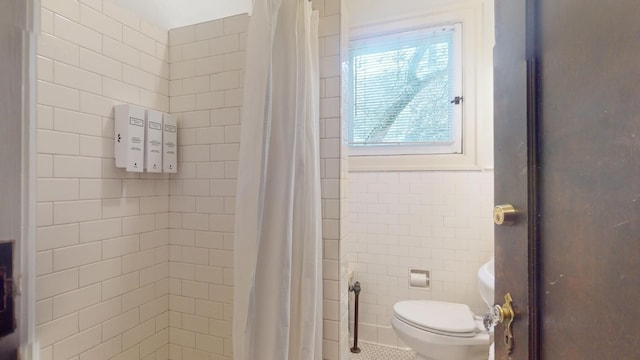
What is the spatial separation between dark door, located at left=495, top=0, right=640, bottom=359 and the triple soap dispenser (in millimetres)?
1336

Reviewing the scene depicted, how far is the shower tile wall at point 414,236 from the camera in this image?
1.96 metres

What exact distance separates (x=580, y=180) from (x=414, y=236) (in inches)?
68.4

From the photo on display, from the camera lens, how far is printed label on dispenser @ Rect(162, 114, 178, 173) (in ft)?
4.64

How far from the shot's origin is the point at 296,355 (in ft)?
3.81

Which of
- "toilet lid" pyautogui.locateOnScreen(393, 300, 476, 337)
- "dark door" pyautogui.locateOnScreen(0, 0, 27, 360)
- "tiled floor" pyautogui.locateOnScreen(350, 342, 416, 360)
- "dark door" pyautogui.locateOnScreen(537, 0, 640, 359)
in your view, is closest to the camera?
"dark door" pyautogui.locateOnScreen(0, 0, 27, 360)

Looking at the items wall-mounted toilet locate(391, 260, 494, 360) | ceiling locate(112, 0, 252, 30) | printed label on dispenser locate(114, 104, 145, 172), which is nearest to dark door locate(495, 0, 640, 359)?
wall-mounted toilet locate(391, 260, 494, 360)

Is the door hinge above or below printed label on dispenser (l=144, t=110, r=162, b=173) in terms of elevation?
above

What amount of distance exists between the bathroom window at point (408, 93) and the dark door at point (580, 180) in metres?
1.53

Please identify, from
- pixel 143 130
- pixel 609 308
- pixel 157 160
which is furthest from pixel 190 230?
pixel 609 308

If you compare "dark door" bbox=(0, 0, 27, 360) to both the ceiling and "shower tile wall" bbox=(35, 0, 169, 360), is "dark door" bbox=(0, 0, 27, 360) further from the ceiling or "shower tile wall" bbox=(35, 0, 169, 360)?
the ceiling

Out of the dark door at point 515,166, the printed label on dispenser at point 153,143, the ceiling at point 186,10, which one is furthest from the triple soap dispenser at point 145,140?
the dark door at point 515,166

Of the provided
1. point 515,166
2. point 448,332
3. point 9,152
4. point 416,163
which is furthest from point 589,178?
point 416,163

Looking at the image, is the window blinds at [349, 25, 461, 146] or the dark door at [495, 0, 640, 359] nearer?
the dark door at [495, 0, 640, 359]

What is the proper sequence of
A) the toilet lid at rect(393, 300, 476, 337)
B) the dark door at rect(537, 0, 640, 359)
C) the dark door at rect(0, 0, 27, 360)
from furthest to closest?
the toilet lid at rect(393, 300, 476, 337)
the dark door at rect(537, 0, 640, 359)
the dark door at rect(0, 0, 27, 360)
